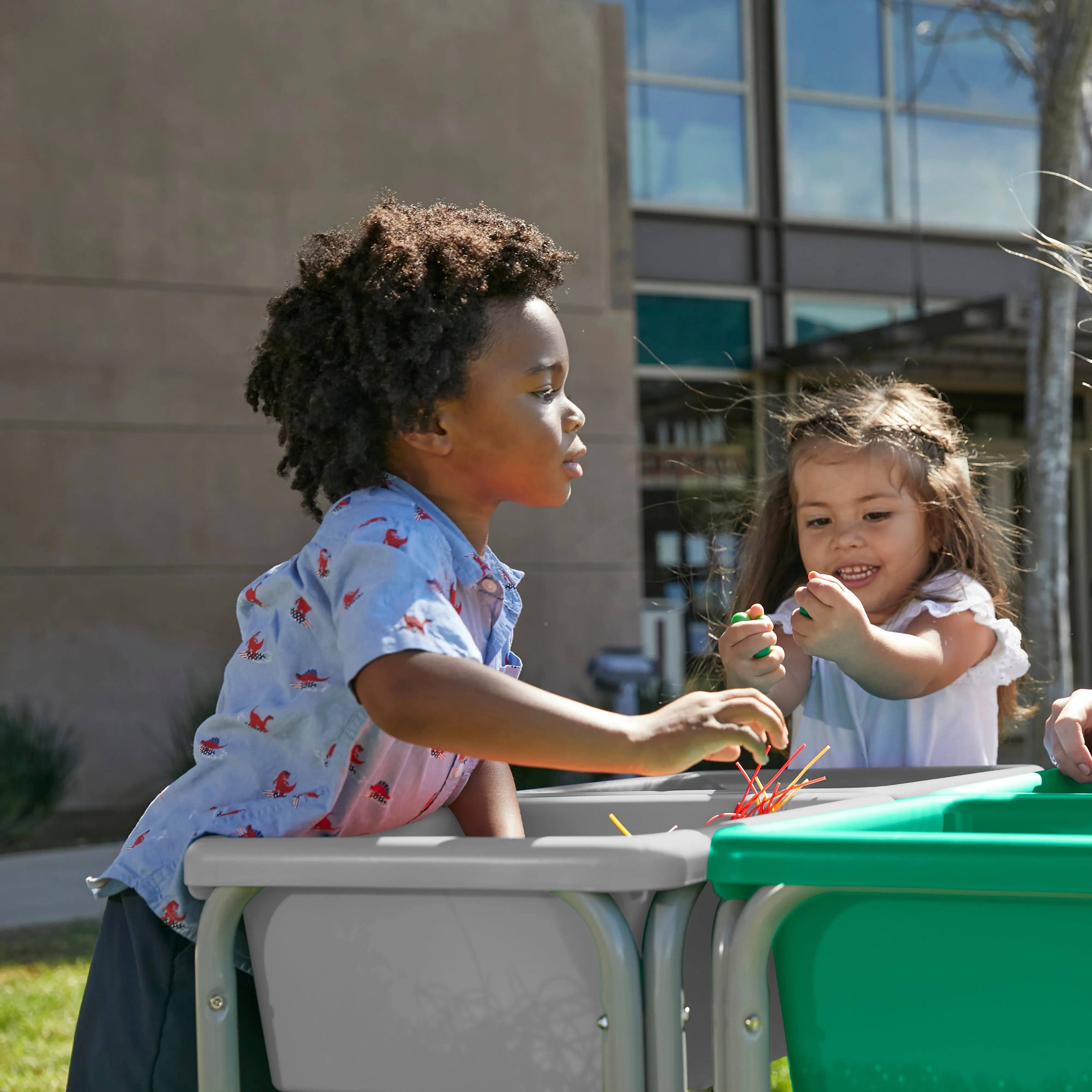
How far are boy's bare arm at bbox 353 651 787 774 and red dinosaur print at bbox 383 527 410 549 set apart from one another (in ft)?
0.45

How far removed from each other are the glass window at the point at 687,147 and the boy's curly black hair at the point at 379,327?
851cm

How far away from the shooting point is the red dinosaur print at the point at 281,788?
4.33ft

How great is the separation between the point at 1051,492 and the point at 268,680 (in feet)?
16.0

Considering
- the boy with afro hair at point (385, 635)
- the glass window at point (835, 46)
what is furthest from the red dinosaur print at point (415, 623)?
the glass window at point (835, 46)

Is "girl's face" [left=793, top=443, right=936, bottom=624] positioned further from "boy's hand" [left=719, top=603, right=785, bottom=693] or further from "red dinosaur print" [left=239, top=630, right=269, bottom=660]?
"red dinosaur print" [left=239, top=630, right=269, bottom=660]

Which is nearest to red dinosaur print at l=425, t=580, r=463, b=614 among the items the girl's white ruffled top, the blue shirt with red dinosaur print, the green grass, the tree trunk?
the blue shirt with red dinosaur print

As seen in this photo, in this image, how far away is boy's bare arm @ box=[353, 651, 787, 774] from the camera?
3.68ft

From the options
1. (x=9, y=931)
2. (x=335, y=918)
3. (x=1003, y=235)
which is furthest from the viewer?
(x=1003, y=235)

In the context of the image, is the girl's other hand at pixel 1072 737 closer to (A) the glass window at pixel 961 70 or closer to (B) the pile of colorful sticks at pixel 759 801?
(B) the pile of colorful sticks at pixel 759 801

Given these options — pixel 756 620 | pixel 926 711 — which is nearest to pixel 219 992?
pixel 756 620

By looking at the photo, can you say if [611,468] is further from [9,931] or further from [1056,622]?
[9,931]

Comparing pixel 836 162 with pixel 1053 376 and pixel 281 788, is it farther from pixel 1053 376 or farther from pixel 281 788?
pixel 281 788

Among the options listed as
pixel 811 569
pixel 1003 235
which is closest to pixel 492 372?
pixel 811 569

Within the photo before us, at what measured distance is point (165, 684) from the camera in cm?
707
